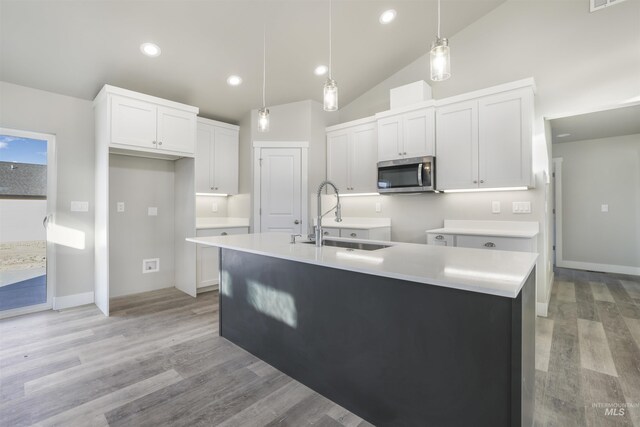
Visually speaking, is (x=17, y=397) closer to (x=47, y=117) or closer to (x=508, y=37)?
(x=47, y=117)

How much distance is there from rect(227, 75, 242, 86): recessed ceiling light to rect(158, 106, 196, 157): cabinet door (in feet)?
2.00

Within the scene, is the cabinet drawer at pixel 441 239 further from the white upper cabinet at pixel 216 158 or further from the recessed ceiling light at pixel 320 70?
the white upper cabinet at pixel 216 158

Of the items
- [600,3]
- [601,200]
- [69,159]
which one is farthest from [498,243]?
[69,159]

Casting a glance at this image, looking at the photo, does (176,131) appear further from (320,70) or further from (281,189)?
(320,70)

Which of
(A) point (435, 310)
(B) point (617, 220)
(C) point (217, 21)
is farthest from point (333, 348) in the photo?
(B) point (617, 220)

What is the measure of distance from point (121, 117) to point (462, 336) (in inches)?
143

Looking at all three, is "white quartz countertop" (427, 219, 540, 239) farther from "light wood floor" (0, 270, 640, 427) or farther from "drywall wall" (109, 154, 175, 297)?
"drywall wall" (109, 154, 175, 297)

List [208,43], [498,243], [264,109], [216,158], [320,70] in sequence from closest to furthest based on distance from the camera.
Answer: [264,109], [498,243], [208,43], [320,70], [216,158]

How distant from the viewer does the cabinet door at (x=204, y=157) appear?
13.8ft

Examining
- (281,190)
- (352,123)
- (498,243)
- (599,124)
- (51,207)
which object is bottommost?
(498,243)

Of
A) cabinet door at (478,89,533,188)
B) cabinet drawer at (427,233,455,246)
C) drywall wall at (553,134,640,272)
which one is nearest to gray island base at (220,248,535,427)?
cabinet drawer at (427,233,455,246)

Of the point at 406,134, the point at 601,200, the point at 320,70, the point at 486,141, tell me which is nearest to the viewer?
the point at 486,141

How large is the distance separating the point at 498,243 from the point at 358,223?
1978mm

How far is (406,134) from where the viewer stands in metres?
3.82
